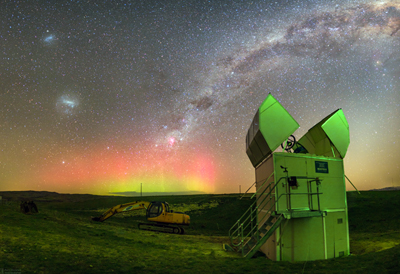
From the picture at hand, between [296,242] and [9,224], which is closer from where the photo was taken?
[296,242]

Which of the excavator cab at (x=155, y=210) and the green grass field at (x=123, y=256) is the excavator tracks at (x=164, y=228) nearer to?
the excavator cab at (x=155, y=210)

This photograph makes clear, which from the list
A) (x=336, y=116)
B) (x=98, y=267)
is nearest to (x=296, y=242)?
(x=336, y=116)

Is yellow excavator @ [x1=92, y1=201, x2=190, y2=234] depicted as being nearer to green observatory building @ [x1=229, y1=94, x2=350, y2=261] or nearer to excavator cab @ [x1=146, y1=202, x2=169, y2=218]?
excavator cab @ [x1=146, y1=202, x2=169, y2=218]

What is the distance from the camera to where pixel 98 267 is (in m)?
10.3

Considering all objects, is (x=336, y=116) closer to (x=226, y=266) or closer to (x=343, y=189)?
(x=343, y=189)

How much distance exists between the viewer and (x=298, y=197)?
12898mm

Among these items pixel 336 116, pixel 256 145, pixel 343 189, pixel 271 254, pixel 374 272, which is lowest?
pixel 271 254

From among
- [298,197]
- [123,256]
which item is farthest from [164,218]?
[298,197]

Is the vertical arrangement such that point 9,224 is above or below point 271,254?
above

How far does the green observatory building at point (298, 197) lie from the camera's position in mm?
12398

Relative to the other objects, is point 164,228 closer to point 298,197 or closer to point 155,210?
point 155,210

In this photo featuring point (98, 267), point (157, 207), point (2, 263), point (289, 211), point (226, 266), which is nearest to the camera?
point (2, 263)

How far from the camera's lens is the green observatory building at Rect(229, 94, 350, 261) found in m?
12.4

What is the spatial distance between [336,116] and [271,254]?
826 centimetres
